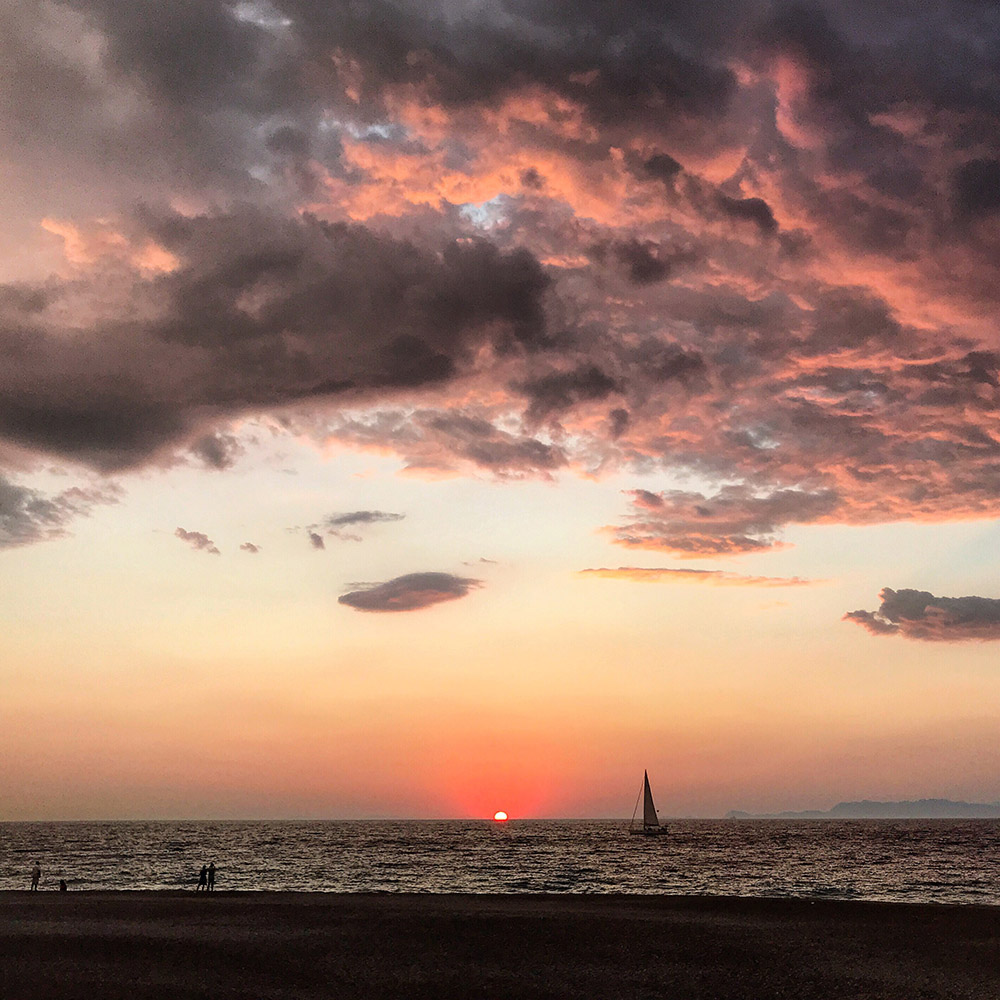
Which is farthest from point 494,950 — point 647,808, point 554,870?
point 647,808

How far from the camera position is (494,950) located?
1211 inches

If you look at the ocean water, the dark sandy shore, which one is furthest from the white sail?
the dark sandy shore

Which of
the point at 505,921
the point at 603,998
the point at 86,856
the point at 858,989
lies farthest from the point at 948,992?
the point at 86,856

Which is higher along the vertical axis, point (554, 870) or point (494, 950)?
point (494, 950)

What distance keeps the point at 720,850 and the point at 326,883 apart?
71233 millimetres

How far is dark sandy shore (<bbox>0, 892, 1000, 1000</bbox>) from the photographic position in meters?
25.7

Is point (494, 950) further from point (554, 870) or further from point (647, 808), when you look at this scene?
point (647, 808)

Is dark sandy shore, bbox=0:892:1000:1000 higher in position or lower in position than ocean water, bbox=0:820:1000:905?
higher

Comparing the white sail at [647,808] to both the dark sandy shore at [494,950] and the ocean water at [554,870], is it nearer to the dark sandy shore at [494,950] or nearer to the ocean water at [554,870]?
the ocean water at [554,870]

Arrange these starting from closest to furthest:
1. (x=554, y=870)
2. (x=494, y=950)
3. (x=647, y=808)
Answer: (x=494, y=950)
(x=554, y=870)
(x=647, y=808)

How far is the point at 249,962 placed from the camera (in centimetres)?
2862

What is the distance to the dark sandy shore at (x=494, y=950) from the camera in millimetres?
25703

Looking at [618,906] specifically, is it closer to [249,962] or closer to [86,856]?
[249,962]

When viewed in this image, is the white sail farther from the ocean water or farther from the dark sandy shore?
the dark sandy shore
